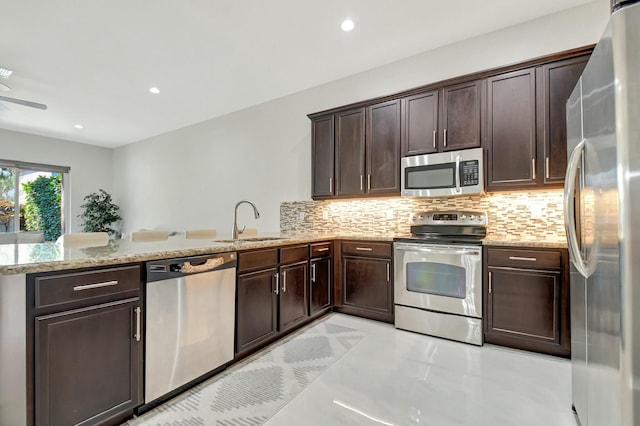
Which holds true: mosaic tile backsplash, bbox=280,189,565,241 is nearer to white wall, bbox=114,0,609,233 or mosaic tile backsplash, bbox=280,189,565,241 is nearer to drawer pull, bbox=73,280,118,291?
white wall, bbox=114,0,609,233

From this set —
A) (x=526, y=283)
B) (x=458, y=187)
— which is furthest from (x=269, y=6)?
(x=526, y=283)

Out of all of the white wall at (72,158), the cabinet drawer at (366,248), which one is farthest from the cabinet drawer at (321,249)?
the white wall at (72,158)

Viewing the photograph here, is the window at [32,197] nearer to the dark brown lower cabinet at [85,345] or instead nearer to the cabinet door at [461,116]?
the dark brown lower cabinet at [85,345]

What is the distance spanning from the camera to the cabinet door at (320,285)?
3.14 metres

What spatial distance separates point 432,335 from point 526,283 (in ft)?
3.04

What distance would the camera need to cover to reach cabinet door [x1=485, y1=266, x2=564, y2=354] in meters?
2.33

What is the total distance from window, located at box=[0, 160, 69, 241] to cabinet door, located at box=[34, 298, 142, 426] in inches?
267

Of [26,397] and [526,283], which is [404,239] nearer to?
[526,283]

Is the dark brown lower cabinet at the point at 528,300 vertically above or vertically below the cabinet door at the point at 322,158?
below

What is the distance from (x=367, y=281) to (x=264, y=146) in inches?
107

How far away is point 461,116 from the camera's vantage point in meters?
2.93

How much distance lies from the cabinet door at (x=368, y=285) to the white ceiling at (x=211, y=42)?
7.72 feet

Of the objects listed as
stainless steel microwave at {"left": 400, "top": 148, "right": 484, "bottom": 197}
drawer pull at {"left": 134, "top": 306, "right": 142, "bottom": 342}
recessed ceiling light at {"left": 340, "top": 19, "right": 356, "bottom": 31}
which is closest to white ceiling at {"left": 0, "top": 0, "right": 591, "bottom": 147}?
recessed ceiling light at {"left": 340, "top": 19, "right": 356, "bottom": 31}

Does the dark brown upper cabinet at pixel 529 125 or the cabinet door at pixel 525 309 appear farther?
the dark brown upper cabinet at pixel 529 125
